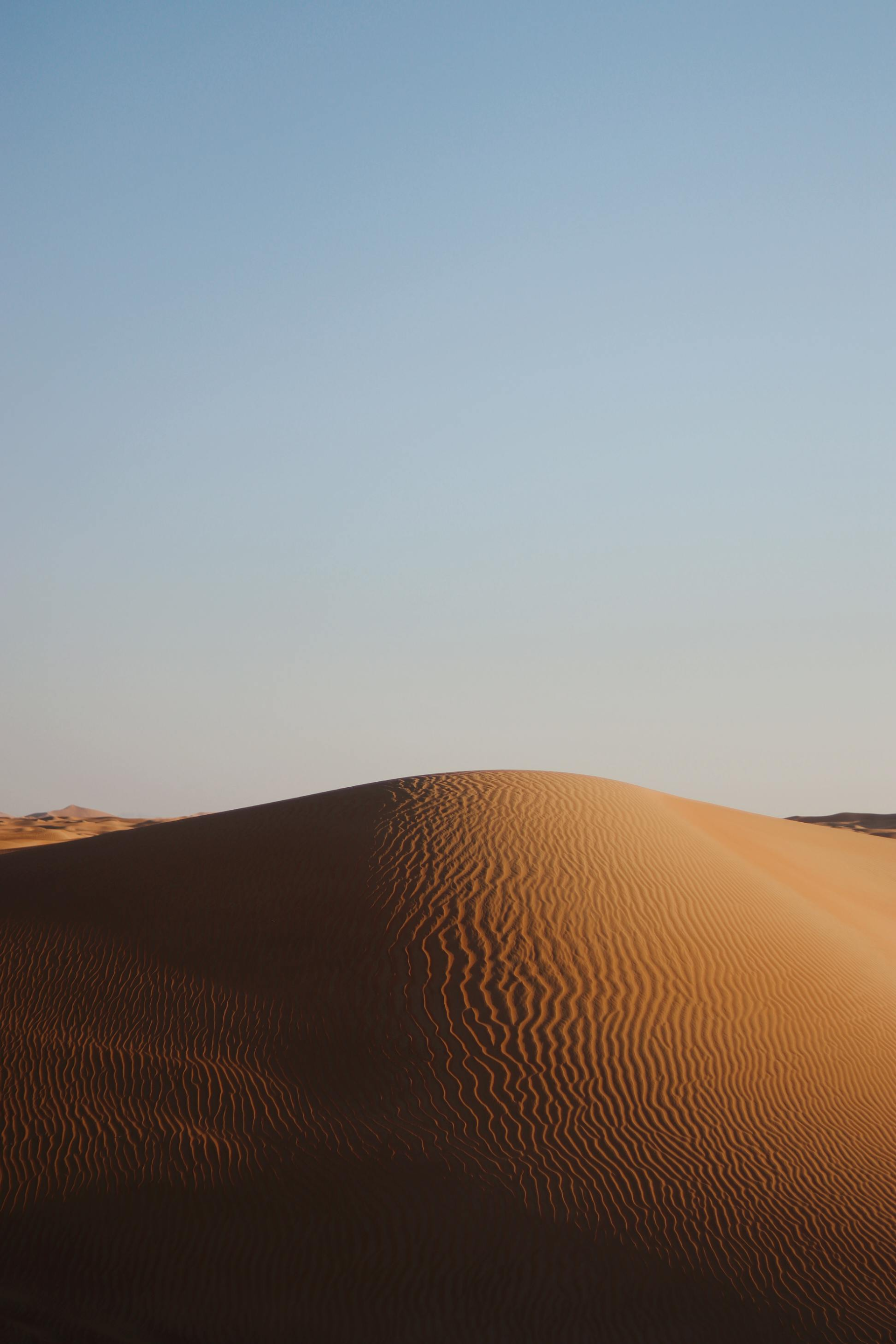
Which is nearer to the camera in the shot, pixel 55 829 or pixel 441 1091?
pixel 441 1091

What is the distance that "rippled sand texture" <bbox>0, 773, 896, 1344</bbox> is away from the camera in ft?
19.9

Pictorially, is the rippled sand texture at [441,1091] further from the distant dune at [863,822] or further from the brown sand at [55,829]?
the distant dune at [863,822]

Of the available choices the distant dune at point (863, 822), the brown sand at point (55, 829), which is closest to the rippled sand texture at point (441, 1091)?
the brown sand at point (55, 829)

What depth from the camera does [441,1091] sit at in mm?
7754

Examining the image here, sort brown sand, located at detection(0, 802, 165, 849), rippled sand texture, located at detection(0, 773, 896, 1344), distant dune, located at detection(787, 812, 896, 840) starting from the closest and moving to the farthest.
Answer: rippled sand texture, located at detection(0, 773, 896, 1344)
brown sand, located at detection(0, 802, 165, 849)
distant dune, located at detection(787, 812, 896, 840)

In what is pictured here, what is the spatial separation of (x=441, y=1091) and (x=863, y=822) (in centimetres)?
2755

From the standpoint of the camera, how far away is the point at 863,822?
31.6 meters

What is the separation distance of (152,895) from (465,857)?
11.9 ft

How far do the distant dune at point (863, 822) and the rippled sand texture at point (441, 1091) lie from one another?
55.6 feet

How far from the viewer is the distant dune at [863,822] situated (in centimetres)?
2818

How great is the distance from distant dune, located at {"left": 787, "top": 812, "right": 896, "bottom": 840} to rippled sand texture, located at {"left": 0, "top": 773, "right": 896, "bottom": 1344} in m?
16.9

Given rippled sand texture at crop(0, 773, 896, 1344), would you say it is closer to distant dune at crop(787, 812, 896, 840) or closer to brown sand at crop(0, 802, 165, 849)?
brown sand at crop(0, 802, 165, 849)

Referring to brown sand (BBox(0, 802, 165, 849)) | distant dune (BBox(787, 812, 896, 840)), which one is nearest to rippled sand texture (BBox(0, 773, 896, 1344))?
brown sand (BBox(0, 802, 165, 849))

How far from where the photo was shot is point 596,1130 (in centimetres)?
740
